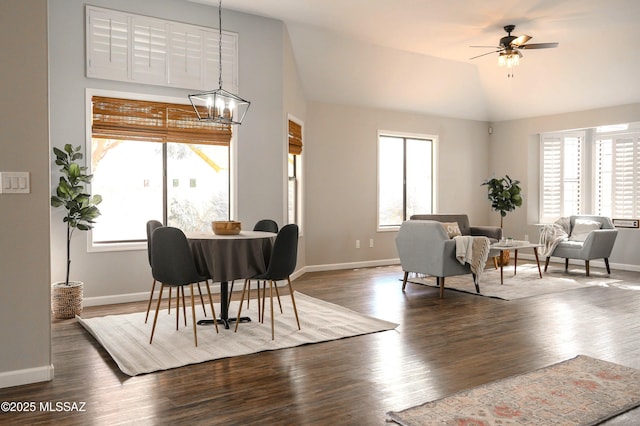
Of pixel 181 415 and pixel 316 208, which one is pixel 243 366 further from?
pixel 316 208

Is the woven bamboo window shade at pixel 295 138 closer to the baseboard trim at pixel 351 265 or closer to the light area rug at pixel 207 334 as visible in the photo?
the baseboard trim at pixel 351 265

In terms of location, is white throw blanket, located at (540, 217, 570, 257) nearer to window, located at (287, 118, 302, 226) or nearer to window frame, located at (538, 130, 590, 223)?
window frame, located at (538, 130, 590, 223)

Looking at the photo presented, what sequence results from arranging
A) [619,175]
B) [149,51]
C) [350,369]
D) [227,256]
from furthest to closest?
[619,175] → [149,51] → [227,256] → [350,369]

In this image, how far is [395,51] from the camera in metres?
7.86

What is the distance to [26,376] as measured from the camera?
3166 mm

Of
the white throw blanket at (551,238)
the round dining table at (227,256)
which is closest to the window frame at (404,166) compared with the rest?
the white throw blanket at (551,238)

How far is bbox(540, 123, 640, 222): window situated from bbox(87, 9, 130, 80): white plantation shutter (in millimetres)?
7546

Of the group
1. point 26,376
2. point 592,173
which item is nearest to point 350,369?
point 26,376

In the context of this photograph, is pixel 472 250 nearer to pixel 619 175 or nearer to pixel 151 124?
pixel 151 124

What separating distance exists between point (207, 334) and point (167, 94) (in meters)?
2.97

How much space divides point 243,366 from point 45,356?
1257mm

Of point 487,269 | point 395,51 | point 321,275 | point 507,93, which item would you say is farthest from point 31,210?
point 507,93

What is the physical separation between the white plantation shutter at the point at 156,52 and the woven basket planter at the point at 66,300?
2.22 meters

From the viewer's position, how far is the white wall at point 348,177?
26.2 feet
